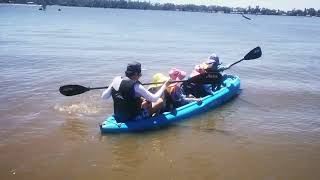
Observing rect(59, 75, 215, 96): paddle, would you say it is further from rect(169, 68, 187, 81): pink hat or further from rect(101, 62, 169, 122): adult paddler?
rect(101, 62, 169, 122): adult paddler

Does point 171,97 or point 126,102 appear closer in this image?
point 126,102

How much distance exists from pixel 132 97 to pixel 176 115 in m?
1.62

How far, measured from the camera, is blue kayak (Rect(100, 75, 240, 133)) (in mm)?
8639

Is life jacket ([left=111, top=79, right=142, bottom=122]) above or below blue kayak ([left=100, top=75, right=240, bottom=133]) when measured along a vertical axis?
above

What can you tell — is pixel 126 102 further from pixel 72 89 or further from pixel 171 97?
pixel 72 89

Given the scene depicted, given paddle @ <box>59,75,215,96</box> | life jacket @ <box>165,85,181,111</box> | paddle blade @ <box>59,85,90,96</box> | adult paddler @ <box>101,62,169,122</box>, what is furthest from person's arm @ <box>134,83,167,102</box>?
paddle blade @ <box>59,85,90,96</box>

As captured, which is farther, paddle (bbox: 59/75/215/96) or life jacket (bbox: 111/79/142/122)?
paddle (bbox: 59/75/215/96)

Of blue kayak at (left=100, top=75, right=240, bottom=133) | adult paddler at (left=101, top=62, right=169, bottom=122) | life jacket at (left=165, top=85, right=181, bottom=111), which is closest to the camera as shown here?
adult paddler at (left=101, top=62, right=169, bottom=122)

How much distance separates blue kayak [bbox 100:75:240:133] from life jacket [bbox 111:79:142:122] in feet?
0.51

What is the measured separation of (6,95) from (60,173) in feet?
19.0

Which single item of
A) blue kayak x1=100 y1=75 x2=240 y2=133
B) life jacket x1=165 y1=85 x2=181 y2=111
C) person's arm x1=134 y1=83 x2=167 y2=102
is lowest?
blue kayak x1=100 y1=75 x2=240 y2=133

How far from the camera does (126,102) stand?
27.7 ft

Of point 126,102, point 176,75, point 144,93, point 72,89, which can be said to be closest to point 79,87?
point 72,89

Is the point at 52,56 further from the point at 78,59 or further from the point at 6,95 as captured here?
the point at 6,95
